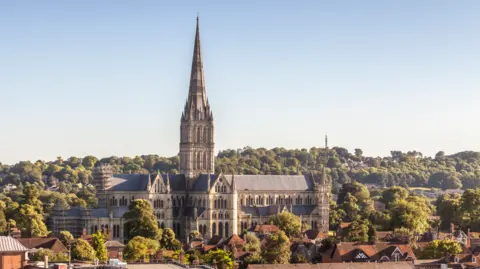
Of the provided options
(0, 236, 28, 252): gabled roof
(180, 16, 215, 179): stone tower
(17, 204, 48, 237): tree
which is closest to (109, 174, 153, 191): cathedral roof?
(180, 16, 215, 179): stone tower

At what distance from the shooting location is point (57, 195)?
7111 inches

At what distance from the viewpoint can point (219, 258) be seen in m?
99.4

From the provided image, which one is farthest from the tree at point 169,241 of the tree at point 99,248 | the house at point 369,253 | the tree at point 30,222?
the house at point 369,253

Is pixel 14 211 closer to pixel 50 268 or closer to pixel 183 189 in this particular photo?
pixel 183 189

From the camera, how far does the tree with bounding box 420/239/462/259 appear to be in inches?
3782

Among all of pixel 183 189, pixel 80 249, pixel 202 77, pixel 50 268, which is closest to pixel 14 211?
pixel 183 189

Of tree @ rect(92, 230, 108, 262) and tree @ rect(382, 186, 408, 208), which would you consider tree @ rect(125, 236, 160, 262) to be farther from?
tree @ rect(382, 186, 408, 208)

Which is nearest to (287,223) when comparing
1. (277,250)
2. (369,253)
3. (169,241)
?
(169,241)

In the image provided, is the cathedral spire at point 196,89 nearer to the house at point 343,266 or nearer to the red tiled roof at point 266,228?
the red tiled roof at point 266,228

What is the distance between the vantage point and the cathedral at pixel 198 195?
135 meters

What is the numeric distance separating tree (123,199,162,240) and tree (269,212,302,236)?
1480cm

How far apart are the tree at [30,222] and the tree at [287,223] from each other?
27.4 m

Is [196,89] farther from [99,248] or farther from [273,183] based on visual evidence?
[99,248]

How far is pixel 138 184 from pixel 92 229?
1087 centimetres
